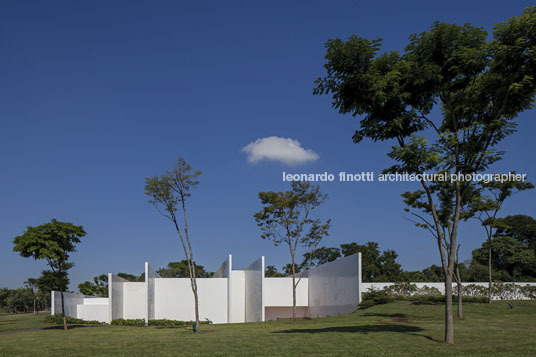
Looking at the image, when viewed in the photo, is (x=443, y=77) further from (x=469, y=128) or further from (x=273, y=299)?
(x=273, y=299)

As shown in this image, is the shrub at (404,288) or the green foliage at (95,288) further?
the green foliage at (95,288)

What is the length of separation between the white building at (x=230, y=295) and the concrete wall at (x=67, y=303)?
25.6 feet

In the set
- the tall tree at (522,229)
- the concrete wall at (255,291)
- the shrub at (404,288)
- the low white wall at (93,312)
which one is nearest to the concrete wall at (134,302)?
the low white wall at (93,312)

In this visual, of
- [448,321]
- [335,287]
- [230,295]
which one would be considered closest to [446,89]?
[448,321]

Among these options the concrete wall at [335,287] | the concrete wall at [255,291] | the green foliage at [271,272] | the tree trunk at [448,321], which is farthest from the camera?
the green foliage at [271,272]

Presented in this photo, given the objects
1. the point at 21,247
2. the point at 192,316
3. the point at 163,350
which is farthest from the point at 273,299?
the point at 163,350

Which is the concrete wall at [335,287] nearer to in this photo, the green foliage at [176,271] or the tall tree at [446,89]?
the tall tree at [446,89]

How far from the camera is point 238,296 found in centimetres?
3350

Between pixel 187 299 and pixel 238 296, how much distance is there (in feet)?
12.4

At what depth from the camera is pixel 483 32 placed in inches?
486

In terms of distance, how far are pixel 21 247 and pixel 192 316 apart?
41.8 feet

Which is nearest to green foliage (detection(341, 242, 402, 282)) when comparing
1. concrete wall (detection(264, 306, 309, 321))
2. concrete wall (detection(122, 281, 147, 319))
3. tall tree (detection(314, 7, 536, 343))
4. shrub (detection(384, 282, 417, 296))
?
concrete wall (detection(264, 306, 309, 321))

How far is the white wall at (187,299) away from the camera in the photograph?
31781 millimetres

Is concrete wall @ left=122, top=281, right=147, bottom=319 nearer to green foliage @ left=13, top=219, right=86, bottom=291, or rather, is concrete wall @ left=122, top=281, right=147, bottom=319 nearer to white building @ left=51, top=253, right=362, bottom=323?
white building @ left=51, top=253, right=362, bottom=323
